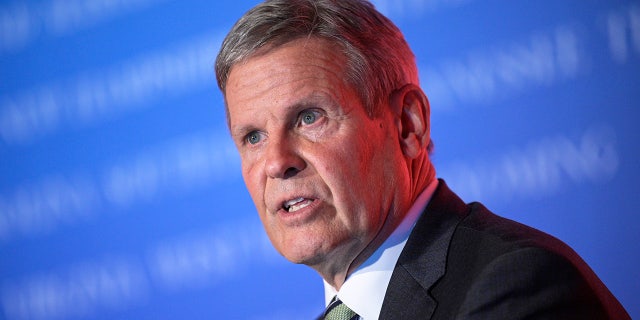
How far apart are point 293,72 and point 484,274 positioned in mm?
710

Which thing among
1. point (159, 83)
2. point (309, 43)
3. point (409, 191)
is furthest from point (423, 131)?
point (159, 83)

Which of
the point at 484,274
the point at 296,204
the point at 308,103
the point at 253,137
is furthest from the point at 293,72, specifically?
the point at 484,274

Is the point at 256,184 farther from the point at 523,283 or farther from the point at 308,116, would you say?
the point at 523,283

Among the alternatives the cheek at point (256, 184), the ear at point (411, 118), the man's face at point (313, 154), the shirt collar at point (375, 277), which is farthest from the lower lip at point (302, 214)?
the ear at point (411, 118)

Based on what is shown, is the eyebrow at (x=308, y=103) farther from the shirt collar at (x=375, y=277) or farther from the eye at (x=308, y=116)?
the shirt collar at (x=375, y=277)

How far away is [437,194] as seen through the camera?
209cm

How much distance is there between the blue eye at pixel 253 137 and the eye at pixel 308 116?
14cm

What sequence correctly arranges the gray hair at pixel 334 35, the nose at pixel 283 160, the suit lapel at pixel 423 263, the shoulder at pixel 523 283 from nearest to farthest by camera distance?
the shoulder at pixel 523 283
the suit lapel at pixel 423 263
the nose at pixel 283 160
the gray hair at pixel 334 35

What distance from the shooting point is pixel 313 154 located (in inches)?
76.0

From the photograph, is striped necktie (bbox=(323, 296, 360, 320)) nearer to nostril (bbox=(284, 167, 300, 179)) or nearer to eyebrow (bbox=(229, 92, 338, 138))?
nostril (bbox=(284, 167, 300, 179))

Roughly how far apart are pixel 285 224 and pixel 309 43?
0.48 m

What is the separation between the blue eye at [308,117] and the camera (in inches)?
78.0

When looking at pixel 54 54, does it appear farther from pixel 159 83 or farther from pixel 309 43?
pixel 309 43

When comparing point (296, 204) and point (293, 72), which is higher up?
point (293, 72)
